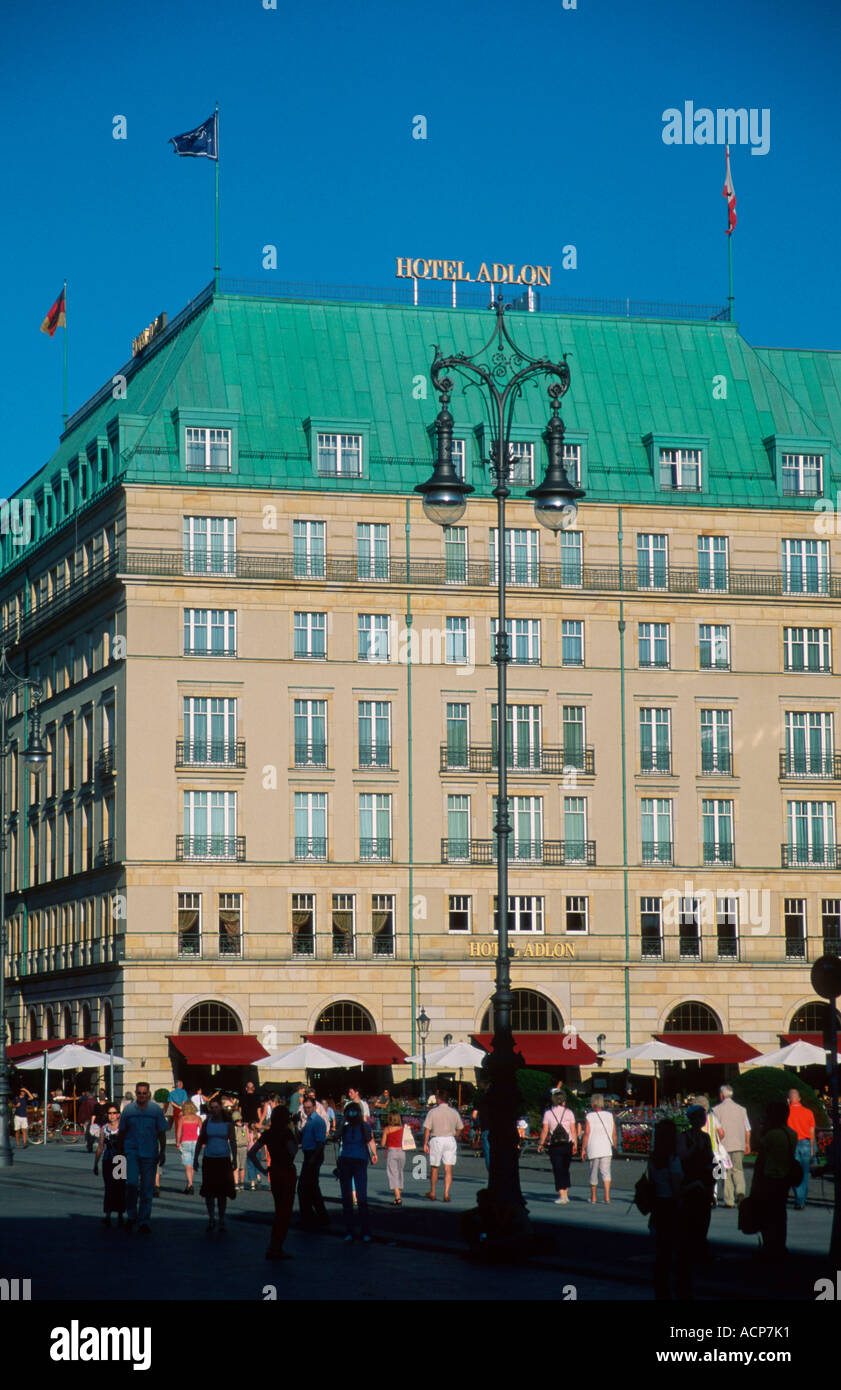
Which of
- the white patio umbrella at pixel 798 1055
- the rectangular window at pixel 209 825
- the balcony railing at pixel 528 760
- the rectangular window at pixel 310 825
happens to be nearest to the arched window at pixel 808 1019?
the balcony railing at pixel 528 760

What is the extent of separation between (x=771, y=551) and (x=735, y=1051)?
59.6 ft

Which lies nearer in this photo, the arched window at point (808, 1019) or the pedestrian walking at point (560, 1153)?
the pedestrian walking at point (560, 1153)

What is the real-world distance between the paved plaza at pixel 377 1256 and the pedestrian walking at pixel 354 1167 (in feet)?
1.49

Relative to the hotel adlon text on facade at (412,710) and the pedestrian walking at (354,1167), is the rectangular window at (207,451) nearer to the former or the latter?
the hotel adlon text on facade at (412,710)

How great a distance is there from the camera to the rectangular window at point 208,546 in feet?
244

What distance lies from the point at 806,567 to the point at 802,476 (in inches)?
140

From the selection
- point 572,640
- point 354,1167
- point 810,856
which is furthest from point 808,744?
point 354,1167

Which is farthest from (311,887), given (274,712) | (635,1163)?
(635,1163)

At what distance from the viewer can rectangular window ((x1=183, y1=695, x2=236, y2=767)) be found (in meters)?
73.5

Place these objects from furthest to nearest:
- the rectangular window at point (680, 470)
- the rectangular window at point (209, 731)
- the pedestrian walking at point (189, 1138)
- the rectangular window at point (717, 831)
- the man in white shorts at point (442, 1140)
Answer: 1. the rectangular window at point (680, 470)
2. the rectangular window at point (717, 831)
3. the rectangular window at point (209, 731)
4. the pedestrian walking at point (189, 1138)
5. the man in white shorts at point (442, 1140)

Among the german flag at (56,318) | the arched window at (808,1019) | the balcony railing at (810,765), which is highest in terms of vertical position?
the german flag at (56,318)

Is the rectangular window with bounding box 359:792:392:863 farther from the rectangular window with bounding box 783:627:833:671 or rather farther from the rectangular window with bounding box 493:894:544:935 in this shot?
the rectangular window with bounding box 783:627:833:671

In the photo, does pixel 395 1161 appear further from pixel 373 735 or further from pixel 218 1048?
pixel 373 735

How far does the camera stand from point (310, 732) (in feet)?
245
